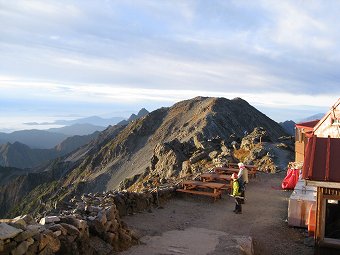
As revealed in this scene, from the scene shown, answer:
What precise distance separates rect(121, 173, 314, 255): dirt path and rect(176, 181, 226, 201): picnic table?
0.35 meters

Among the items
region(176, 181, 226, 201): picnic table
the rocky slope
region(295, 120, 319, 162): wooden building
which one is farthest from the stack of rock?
the rocky slope

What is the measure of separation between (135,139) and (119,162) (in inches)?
440

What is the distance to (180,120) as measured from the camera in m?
104

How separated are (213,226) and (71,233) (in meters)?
7.01

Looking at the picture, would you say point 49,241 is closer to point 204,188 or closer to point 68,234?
point 68,234

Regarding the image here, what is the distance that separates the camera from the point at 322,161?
12641 mm

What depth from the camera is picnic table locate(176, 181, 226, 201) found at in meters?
19.6

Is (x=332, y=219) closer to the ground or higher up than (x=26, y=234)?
closer to the ground

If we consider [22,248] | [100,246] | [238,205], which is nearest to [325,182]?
[238,205]

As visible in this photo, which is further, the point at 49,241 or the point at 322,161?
the point at 322,161

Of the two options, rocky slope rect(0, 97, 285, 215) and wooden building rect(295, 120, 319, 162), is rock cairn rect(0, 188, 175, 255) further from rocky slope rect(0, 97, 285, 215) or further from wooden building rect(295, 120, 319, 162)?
rocky slope rect(0, 97, 285, 215)

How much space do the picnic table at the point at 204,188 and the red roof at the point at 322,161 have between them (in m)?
7.14

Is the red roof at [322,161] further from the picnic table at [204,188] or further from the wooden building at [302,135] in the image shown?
the wooden building at [302,135]

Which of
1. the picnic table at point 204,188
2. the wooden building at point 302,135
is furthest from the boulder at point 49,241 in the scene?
the wooden building at point 302,135
